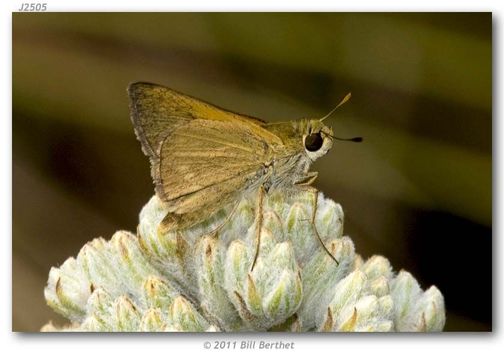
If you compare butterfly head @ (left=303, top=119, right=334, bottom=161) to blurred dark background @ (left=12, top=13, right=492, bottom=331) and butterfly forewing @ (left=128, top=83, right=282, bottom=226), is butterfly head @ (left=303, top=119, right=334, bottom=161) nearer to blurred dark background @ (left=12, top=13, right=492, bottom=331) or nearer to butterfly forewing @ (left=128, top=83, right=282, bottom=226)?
butterfly forewing @ (left=128, top=83, right=282, bottom=226)

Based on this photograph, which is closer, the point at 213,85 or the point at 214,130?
the point at 214,130

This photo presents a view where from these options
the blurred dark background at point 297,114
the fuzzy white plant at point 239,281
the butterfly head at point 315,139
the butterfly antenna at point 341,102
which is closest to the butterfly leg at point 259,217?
the fuzzy white plant at point 239,281

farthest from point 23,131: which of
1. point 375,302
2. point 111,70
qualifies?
point 375,302

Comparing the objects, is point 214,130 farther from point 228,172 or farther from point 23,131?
point 23,131

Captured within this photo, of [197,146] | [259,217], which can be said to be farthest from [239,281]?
[197,146]

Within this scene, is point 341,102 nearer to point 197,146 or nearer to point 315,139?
point 315,139

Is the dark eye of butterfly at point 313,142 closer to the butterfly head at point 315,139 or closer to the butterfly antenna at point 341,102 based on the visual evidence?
the butterfly head at point 315,139
